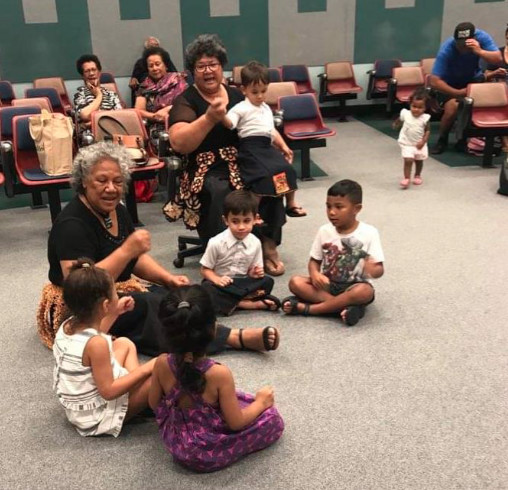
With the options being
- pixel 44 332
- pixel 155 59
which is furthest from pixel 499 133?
pixel 44 332

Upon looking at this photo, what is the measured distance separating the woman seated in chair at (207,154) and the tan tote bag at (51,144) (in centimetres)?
113

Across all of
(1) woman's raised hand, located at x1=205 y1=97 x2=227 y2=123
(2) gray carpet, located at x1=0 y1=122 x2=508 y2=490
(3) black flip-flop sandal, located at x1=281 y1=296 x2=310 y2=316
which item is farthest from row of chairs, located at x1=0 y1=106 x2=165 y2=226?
(3) black flip-flop sandal, located at x1=281 y1=296 x2=310 y2=316

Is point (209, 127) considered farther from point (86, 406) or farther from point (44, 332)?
point (86, 406)

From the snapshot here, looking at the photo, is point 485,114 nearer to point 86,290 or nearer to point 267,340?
point 267,340

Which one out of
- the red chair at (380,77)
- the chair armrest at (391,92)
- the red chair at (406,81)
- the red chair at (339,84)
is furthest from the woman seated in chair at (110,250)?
the red chair at (380,77)

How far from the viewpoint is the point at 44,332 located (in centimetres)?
272

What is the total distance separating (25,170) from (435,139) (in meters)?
4.63

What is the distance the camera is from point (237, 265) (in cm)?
303

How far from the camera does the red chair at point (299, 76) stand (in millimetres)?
8164

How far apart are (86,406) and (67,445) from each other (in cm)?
16

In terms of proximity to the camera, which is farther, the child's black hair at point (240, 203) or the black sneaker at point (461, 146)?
the black sneaker at point (461, 146)

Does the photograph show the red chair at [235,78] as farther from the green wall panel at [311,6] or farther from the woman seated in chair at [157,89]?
the woman seated in chair at [157,89]

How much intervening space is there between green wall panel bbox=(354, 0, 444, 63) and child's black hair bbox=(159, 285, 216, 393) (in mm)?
7566

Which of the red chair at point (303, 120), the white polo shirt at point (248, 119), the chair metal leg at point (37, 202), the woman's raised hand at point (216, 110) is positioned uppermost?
the woman's raised hand at point (216, 110)
